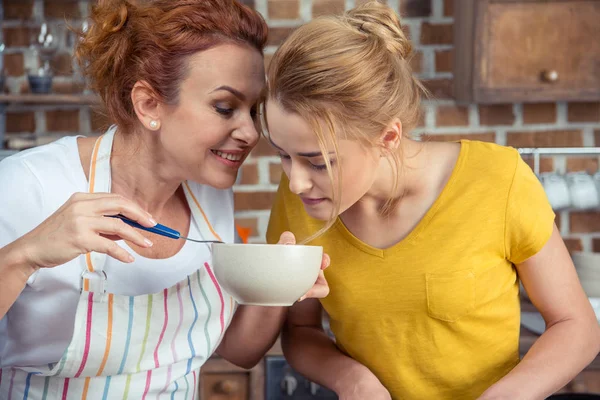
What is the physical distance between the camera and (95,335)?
51.0 inches

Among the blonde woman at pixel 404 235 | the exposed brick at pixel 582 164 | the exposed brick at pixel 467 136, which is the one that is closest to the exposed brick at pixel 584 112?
the exposed brick at pixel 582 164

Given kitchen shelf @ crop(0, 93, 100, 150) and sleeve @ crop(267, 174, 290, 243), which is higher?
kitchen shelf @ crop(0, 93, 100, 150)

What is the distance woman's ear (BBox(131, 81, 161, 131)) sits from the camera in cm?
139

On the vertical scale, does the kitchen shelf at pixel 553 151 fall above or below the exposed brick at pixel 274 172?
above

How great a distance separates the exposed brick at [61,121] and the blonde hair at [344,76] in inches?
55.9

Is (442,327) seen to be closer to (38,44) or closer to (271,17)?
(271,17)

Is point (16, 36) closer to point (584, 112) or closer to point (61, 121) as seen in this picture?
point (61, 121)

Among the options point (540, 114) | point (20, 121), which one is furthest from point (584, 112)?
point (20, 121)

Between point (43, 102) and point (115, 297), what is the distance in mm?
1162

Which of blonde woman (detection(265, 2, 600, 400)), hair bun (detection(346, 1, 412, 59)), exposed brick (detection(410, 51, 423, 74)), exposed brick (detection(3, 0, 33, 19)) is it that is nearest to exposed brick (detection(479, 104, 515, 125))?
exposed brick (detection(410, 51, 423, 74))

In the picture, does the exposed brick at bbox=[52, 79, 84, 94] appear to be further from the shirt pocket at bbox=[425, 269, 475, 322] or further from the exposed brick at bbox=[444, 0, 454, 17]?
the shirt pocket at bbox=[425, 269, 475, 322]

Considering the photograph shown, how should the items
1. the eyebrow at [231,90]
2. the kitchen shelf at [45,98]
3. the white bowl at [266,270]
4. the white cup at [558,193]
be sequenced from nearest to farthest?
the white bowl at [266,270] < the eyebrow at [231,90] < the white cup at [558,193] < the kitchen shelf at [45,98]

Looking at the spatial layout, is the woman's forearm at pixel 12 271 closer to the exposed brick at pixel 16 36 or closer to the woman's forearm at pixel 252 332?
the woman's forearm at pixel 252 332

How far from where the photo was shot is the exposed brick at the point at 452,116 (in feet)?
7.93
